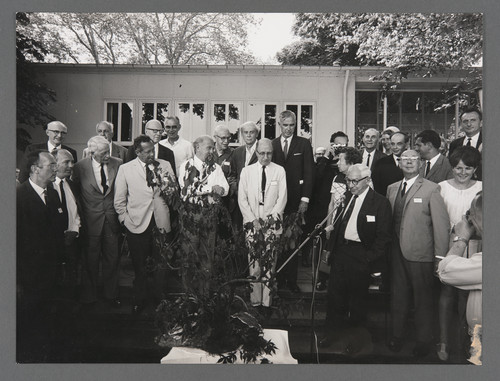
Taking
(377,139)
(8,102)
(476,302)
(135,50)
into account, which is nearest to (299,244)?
(377,139)

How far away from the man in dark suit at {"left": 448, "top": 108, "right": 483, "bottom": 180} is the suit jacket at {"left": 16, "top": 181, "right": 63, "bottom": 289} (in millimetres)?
3650

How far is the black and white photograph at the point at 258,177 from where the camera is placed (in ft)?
16.5

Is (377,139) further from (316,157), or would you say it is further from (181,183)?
(181,183)

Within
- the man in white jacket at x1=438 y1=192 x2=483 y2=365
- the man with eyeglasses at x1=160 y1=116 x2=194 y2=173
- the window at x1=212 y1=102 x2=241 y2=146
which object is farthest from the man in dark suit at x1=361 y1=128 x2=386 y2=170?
the man with eyeglasses at x1=160 y1=116 x2=194 y2=173

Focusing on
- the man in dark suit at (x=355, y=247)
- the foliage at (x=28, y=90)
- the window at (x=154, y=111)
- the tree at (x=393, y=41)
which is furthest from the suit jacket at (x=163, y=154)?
the man in dark suit at (x=355, y=247)

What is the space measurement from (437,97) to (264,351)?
2.74m

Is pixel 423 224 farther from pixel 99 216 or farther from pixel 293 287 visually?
pixel 99 216

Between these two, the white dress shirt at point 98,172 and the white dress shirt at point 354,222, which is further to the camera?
the white dress shirt at point 98,172

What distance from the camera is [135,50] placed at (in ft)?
17.4

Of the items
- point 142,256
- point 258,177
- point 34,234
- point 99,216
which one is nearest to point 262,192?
point 258,177

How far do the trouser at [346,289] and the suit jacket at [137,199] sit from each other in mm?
1578

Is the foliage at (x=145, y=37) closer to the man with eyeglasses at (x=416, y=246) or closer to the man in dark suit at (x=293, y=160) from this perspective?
the man in dark suit at (x=293, y=160)

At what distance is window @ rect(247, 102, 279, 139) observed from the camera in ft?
17.5

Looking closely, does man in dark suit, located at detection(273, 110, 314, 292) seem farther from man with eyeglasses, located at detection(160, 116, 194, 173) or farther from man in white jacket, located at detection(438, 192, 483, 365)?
man in white jacket, located at detection(438, 192, 483, 365)
